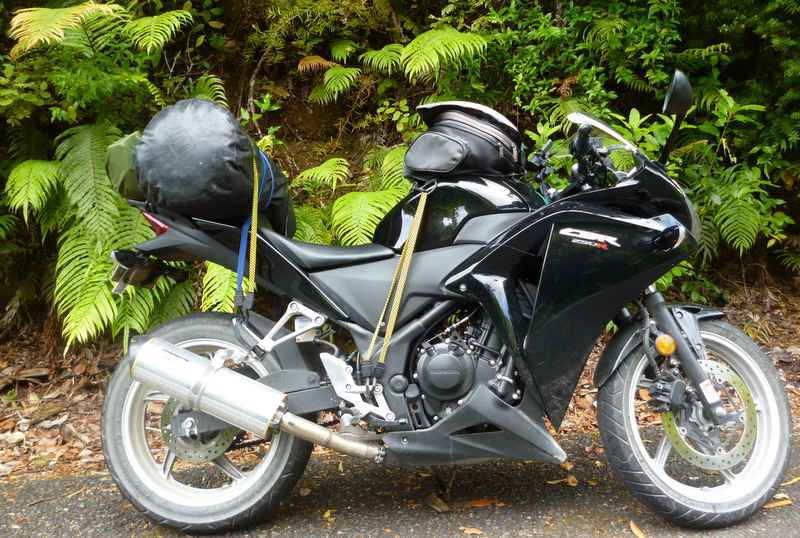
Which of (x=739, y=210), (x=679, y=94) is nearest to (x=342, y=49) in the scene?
(x=739, y=210)

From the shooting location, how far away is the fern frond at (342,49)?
15.9ft

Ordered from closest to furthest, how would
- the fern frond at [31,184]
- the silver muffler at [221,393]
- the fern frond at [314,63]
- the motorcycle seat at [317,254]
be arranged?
the silver muffler at [221,393] → the motorcycle seat at [317,254] → the fern frond at [31,184] → the fern frond at [314,63]

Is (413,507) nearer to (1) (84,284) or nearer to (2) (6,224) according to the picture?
(1) (84,284)

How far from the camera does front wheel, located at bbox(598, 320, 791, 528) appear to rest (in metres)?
2.52

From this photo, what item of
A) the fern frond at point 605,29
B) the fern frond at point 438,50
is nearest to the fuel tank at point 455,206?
the fern frond at point 438,50

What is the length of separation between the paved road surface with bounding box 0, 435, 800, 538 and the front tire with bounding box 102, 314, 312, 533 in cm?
13

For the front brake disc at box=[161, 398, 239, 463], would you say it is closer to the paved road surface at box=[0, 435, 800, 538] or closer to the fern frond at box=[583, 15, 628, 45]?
the paved road surface at box=[0, 435, 800, 538]

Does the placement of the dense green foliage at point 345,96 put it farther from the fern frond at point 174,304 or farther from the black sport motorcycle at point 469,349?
the black sport motorcycle at point 469,349

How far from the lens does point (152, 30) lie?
405 cm

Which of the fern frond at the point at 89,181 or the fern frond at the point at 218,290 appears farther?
the fern frond at the point at 89,181

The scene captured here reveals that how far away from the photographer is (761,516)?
2.61 meters

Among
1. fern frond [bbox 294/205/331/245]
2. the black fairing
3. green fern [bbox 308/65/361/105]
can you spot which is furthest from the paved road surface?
green fern [bbox 308/65/361/105]

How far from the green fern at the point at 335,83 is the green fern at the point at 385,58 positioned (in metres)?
0.10

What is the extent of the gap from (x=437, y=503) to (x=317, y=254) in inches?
43.2
